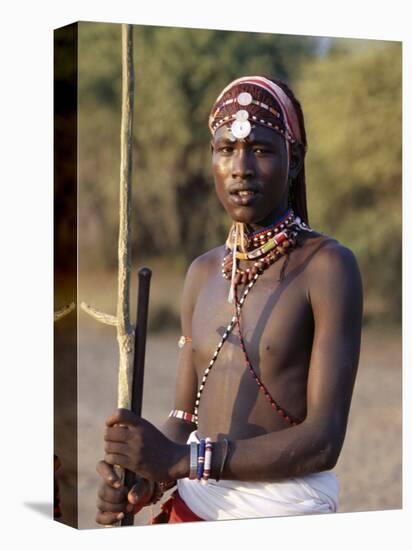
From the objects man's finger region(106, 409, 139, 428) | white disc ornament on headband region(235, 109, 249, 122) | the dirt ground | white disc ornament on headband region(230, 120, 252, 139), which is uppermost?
white disc ornament on headband region(235, 109, 249, 122)

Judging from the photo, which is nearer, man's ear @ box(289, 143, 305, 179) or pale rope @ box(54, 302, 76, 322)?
man's ear @ box(289, 143, 305, 179)

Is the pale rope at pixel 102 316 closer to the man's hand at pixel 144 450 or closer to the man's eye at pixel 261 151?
the man's hand at pixel 144 450

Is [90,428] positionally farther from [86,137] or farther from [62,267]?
[62,267]

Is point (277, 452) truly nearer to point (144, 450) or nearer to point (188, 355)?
point (144, 450)

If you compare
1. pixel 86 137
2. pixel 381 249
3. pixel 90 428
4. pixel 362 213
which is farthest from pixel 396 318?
pixel 86 137

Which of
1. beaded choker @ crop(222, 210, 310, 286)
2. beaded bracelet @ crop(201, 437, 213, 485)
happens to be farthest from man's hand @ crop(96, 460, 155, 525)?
beaded choker @ crop(222, 210, 310, 286)

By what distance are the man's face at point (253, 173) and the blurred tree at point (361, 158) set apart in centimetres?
167

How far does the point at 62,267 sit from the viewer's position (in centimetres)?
448

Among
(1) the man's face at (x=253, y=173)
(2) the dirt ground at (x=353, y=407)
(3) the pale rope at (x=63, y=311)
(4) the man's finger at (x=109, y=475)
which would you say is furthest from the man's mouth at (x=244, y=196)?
(2) the dirt ground at (x=353, y=407)

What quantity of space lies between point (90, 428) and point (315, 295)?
504 cm

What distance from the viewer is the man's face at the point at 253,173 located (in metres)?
4.05

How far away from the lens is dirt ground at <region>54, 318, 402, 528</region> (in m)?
6.96

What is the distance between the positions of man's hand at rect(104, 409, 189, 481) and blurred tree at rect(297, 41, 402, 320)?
2379 mm

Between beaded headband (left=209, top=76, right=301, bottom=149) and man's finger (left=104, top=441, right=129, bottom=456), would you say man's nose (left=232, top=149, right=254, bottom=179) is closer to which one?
beaded headband (left=209, top=76, right=301, bottom=149)
